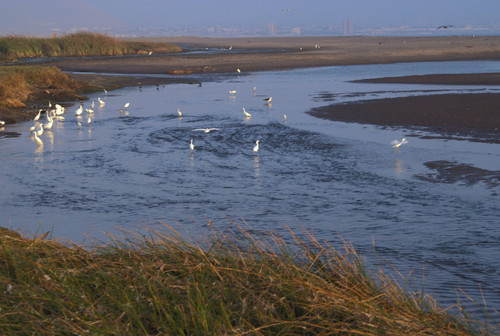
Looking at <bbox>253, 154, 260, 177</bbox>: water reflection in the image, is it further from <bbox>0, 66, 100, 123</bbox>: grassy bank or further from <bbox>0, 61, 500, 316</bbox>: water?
<bbox>0, 66, 100, 123</bbox>: grassy bank

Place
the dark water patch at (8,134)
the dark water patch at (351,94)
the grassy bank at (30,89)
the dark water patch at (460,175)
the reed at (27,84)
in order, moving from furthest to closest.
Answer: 1. the dark water patch at (351,94)
2. the reed at (27,84)
3. the grassy bank at (30,89)
4. the dark water patch at (8,134)
5. the dark water patch at (460,175)

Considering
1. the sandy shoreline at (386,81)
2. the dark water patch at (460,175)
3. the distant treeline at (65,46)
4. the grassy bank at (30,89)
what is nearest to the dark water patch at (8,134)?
the grassy bank at (30,89)

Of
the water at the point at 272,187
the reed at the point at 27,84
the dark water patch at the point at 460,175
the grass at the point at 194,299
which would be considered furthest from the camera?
the reed at the point at 27,84

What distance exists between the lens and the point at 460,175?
12945mm

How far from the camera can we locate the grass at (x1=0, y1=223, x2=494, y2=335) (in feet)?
13.4

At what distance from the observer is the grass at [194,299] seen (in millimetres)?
4090

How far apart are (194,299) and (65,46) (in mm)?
75875

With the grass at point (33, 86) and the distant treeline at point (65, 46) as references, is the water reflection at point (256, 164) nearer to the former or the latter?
the grass at point (33, 86)

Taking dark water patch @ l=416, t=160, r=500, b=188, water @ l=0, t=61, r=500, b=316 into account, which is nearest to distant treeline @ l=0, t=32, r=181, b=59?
water @ l=0, t=61, r=500, b=316

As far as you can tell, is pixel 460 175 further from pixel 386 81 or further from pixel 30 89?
pixel 30 89

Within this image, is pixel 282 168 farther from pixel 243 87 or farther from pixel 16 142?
pixel 243 87

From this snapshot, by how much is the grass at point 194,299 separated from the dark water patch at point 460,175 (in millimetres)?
7767

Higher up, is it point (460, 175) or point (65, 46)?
point (65, 46)

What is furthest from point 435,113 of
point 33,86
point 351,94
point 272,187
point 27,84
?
point 33,86
